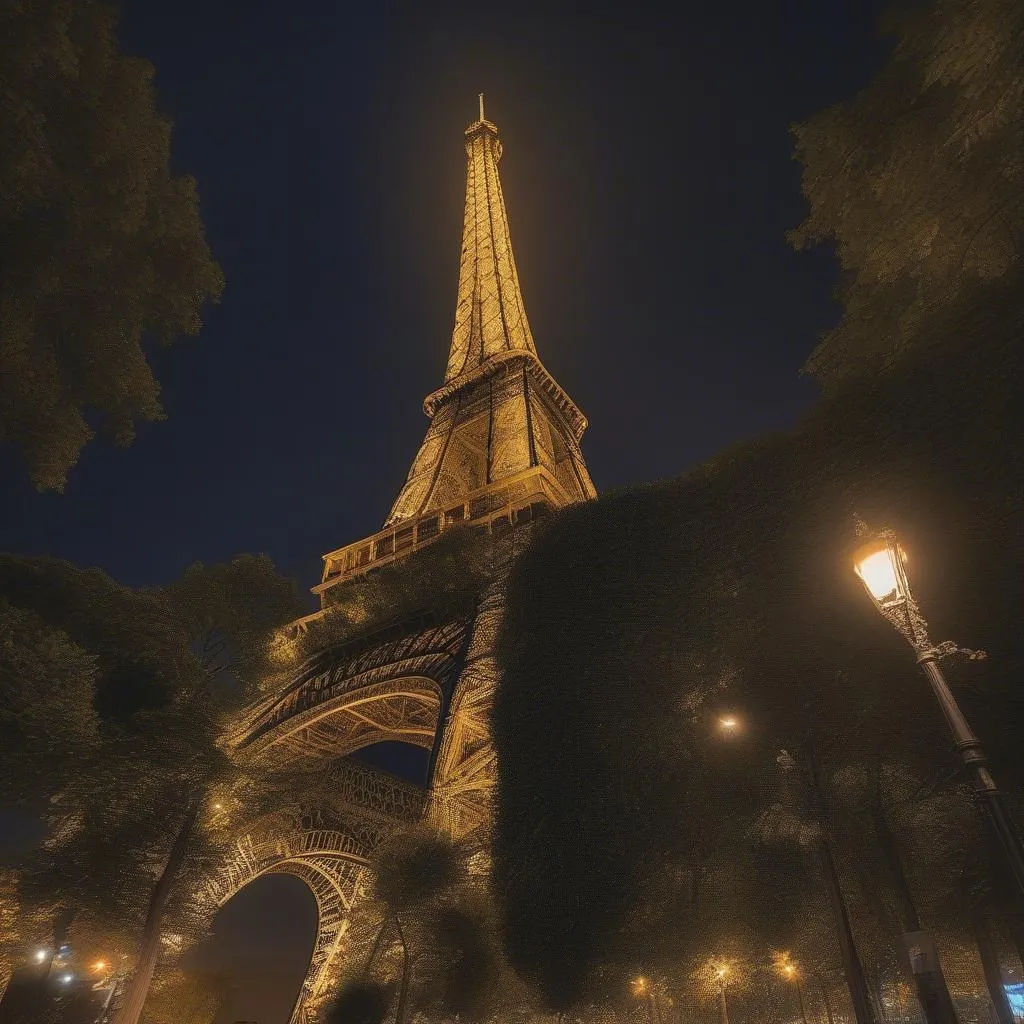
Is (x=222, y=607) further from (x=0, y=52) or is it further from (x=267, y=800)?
(x=0, y=52)

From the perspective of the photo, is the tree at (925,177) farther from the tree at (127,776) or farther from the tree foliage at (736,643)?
the tree at (127,776)

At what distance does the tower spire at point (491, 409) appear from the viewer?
3509 cm

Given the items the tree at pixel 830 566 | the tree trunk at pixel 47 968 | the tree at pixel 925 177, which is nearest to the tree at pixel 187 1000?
the tree trunk at pixel 47 968

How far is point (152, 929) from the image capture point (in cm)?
1299

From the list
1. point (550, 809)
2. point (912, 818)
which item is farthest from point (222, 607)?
point (912, 818)

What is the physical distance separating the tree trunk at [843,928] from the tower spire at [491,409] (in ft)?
54.0

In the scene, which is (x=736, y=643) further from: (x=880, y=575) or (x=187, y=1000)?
→ (x=187, y=1000)

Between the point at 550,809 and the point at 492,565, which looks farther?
the point at 492,565

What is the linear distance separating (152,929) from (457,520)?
20.5 metres

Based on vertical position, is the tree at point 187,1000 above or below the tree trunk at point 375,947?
above

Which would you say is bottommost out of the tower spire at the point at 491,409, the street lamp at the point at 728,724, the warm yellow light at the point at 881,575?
the warm yellow light at the point at 881,575

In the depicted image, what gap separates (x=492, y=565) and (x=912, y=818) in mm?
13767

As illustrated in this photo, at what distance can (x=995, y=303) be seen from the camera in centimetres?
815

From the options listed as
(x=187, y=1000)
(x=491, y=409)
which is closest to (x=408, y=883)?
(x=187, y=1000)
